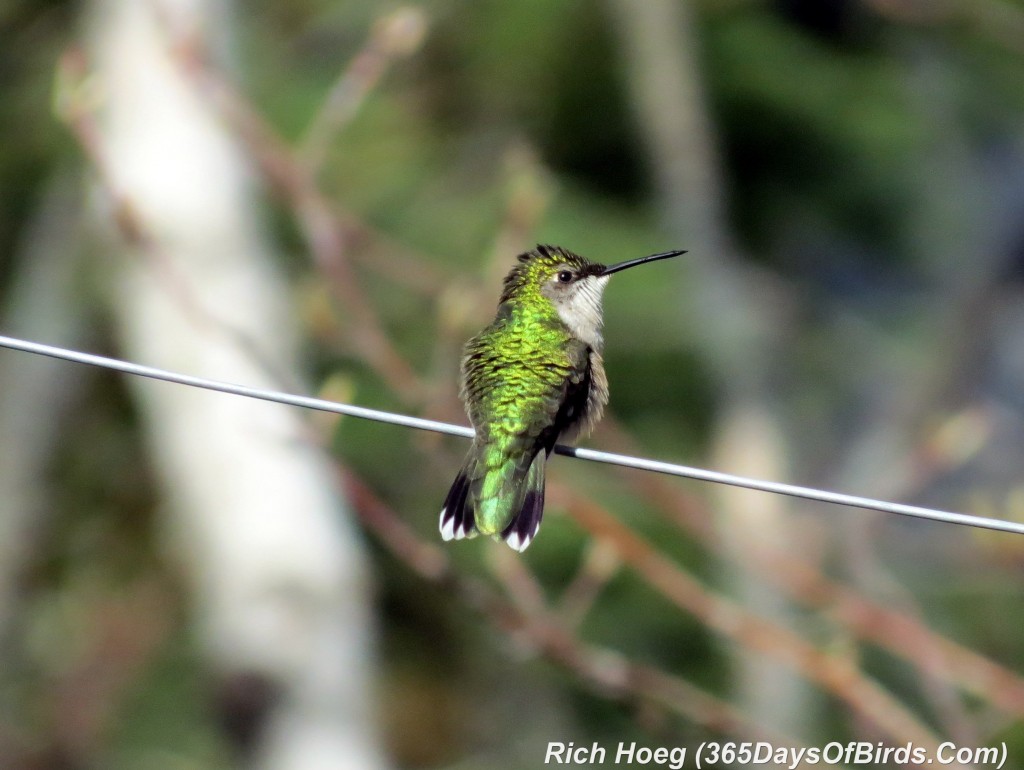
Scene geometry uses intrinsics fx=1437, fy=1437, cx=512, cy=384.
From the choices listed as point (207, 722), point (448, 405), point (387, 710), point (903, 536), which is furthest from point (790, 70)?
point (448, 405)

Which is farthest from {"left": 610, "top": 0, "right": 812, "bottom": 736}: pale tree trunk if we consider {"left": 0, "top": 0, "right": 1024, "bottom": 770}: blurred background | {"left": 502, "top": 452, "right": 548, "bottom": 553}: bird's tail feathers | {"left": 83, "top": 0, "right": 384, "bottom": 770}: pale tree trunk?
{"left": 502, "top": 452, "right": 548, "bottom": 553}: bird's tail feathers

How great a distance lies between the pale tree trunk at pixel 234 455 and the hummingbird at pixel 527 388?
1.88 metres

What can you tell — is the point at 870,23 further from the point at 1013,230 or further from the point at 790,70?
the point at 1013,230

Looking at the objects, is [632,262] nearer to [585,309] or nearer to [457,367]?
[585,309]

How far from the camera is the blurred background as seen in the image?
525 cm

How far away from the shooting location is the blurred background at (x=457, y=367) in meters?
5.25

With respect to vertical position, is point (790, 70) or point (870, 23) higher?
point (870, 23)

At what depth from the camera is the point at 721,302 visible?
11.5 metres

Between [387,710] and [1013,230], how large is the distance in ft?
22.0

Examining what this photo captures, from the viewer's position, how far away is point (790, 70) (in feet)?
45.3

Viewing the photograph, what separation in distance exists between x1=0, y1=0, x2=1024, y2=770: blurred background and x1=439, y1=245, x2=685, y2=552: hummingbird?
0.22m

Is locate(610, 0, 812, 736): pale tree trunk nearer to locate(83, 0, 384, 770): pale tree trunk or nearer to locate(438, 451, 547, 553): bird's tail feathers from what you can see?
locate(83, 0, 384, 770): pale tree trunk

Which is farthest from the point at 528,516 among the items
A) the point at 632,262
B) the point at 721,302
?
the point at 721,302

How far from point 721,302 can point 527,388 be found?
298 inches
